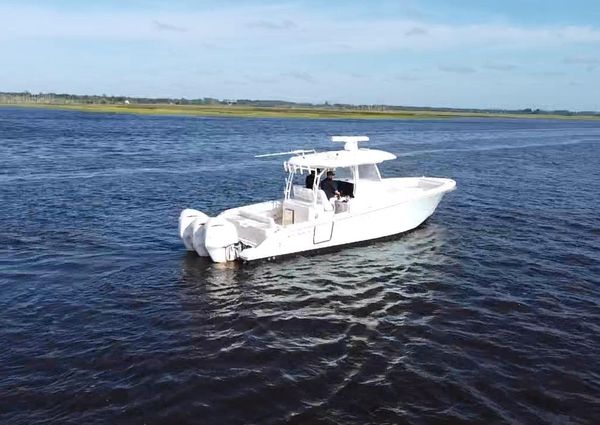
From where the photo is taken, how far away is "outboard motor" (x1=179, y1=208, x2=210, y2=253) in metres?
18.1

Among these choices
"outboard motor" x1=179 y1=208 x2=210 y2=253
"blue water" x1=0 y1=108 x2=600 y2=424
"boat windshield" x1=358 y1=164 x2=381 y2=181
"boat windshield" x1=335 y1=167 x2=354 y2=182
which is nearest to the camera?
"blue water" x1=0 y1=108 x2=600 y2=424

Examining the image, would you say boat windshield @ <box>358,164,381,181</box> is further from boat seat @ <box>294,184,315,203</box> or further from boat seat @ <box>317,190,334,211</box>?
boat seat @ <box>294,184,315,203</box>

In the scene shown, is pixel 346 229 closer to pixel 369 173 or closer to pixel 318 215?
pixel 318 215

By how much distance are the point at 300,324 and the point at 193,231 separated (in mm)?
6154

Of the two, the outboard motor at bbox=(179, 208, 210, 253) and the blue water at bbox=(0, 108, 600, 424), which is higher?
the outboard motor at bbox=(179, 208, 210, 253)

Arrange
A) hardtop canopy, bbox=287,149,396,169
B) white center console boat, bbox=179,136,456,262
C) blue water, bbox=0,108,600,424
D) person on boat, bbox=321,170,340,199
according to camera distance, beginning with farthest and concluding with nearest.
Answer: person on boat, bbox=321,170,340,199, hardtop canopy, bbox=287,149,396,169, white center console boat, bbox=179,136,456,262, blue water, bbox=0,108,600,424

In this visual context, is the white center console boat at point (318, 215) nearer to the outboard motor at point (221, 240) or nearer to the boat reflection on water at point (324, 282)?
the outboard motor at point (221, 240)

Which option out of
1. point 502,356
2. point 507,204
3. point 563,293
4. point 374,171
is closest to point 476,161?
point 507,204

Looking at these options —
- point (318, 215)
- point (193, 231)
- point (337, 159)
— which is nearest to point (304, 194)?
point (318, 215)

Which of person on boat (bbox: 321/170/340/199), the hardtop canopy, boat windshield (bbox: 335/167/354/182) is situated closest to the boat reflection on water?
person on boat (bbox: 321/170/340/199)

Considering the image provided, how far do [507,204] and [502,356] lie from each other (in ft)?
59.8

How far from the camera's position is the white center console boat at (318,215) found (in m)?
17.9

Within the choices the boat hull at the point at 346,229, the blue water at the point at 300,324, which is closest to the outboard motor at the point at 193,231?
the blue water at the point at 300,324

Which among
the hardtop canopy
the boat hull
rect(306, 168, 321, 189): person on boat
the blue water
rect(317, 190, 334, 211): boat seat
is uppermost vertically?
the hardtop canopy
